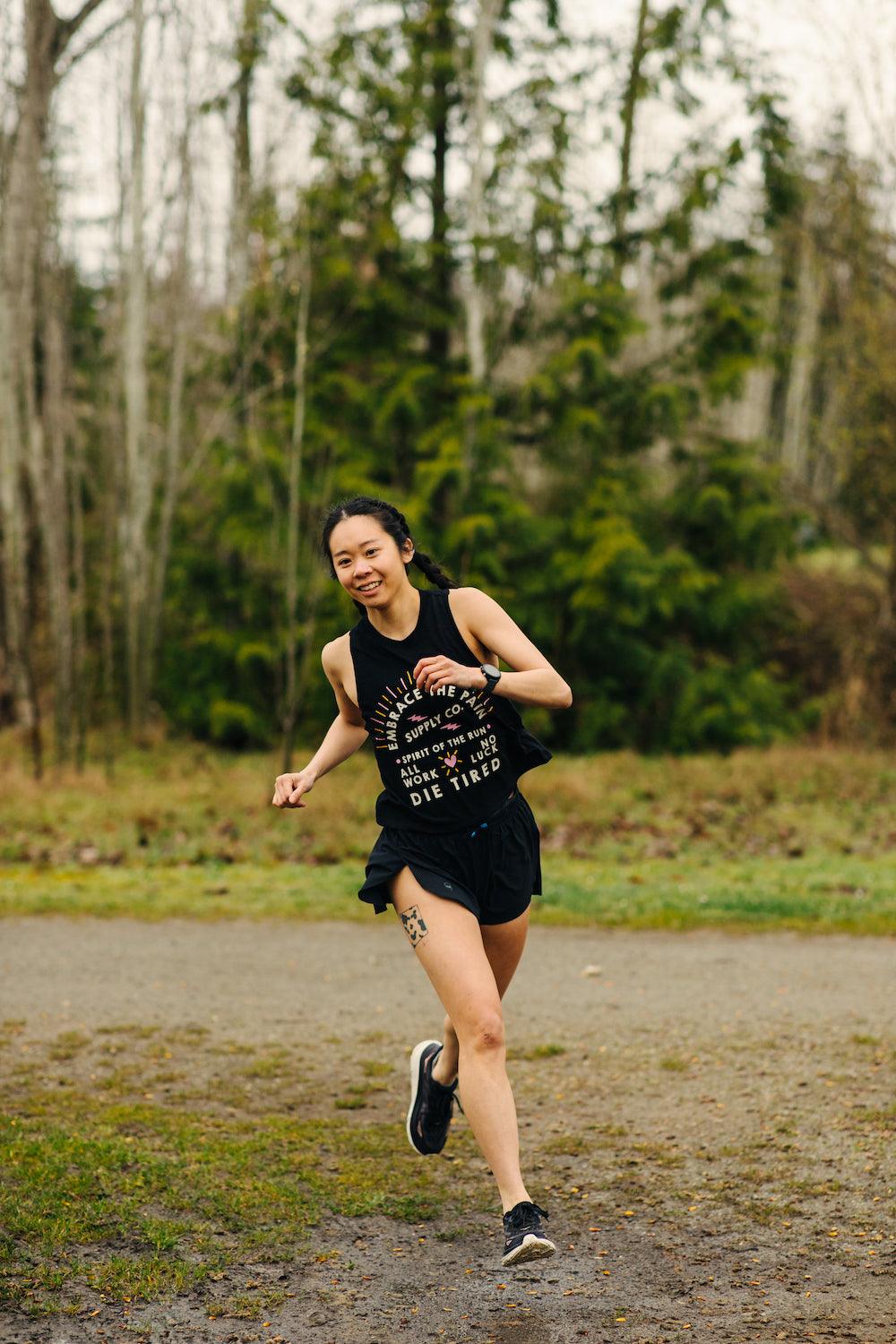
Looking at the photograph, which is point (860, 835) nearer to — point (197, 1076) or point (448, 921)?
point (197, 1076)

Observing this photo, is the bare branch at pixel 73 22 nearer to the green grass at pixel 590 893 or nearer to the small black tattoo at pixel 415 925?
the green grass at pixel 590 893

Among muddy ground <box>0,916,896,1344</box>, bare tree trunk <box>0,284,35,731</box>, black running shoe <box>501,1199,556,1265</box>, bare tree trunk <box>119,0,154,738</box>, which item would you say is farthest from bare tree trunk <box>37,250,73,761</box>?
black running shoe <box>501,1199,556,1265</box>

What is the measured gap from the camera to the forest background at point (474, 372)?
16625mm

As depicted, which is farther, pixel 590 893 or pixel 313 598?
pixel 313 598

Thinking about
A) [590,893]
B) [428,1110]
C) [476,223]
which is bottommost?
[590,893]

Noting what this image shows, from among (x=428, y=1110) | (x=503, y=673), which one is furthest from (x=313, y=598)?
(x=503, y=673)

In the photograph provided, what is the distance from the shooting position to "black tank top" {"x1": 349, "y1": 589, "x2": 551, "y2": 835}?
3.73m

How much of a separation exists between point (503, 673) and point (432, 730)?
28 centimetres

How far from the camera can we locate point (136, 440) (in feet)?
56.0

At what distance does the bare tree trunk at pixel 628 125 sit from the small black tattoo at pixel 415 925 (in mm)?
15840

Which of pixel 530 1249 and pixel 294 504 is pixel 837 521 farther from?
pixel 530 1249

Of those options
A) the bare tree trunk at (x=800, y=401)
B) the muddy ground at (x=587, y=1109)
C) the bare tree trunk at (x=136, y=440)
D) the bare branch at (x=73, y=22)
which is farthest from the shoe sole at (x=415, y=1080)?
the bare tree trunk at (x=800, y=401)

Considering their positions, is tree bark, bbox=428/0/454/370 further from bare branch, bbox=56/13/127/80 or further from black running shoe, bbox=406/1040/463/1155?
black running shoe, bbox=406/1040/463/1155

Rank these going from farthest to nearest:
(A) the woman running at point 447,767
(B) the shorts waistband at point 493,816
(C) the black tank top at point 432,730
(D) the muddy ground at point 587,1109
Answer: (B) the shorts waistband at point 493,816
(C) the black tank top at point 432,730
(A) the woman running at point 447,767
(D) the muddy ground at point 587,1109
